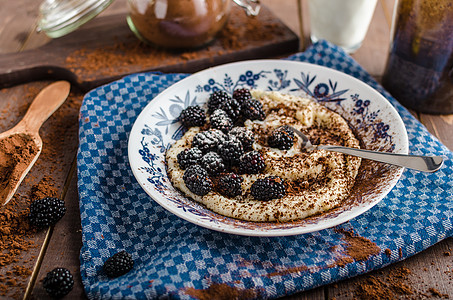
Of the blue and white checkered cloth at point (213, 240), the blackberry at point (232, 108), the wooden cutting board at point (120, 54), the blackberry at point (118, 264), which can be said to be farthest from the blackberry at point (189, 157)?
the wooden cutting board at point (120, 54)

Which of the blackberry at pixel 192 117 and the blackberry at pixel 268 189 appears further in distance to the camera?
the blackberry at pixel 192 117

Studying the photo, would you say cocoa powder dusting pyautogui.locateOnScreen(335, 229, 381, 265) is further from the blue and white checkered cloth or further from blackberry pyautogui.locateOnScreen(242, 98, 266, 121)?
blackberry pyautogui.locateOnScreen(242, 98, 266, 121)

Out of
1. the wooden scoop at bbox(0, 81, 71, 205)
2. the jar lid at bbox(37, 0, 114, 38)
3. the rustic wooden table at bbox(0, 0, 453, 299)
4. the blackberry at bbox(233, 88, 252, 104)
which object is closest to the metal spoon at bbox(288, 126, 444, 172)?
the rustic wooden table at bbox(0, 0, 453, 299)

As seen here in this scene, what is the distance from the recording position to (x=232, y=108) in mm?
2090

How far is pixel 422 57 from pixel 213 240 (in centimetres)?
146

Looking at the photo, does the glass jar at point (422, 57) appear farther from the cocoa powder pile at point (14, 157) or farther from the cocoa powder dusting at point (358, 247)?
the cocoa powder pile at point (14, 157)

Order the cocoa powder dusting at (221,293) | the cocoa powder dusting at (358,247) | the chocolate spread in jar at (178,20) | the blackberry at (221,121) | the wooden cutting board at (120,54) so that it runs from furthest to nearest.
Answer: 1. the wooden cutting board at (120,54)
2. the chocolate spread in jar at (178,20)
3. the blackberry at (221,121)
4. the cocoa powder dusting at (358,247)
5. the cocoa powder dusting at (221,293)

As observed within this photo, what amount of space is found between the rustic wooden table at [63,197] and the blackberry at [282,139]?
24.9 inches

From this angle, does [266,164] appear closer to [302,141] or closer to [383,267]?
[302,141]

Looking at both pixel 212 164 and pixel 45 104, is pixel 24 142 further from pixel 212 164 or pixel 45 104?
pixel 212 164

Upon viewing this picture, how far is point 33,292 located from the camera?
1.48 metres

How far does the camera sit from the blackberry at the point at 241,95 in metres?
2.13

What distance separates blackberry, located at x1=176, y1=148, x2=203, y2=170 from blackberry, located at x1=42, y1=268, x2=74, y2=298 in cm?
62

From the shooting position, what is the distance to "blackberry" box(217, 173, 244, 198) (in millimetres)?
1684
